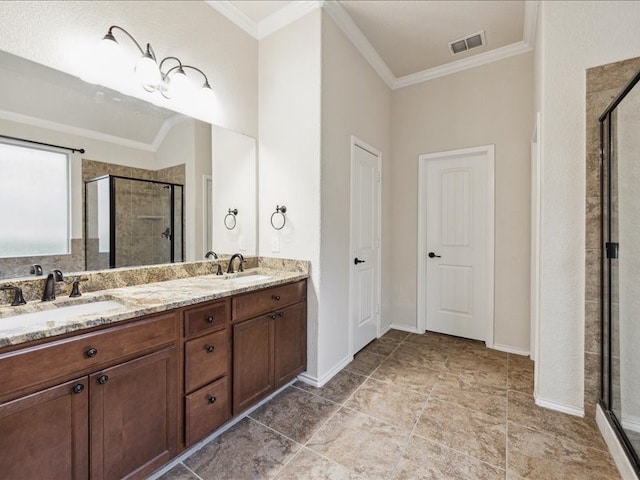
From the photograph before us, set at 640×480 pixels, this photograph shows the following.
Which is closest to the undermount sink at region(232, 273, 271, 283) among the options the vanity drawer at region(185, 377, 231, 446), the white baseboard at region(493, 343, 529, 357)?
the vanity drawer at region(185, 377, 231, 446)

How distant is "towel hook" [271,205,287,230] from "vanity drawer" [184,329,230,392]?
3.33ft

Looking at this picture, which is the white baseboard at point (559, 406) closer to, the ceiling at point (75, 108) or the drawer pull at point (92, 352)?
the drawer pull at point (92, 352)

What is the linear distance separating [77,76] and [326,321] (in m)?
2.22

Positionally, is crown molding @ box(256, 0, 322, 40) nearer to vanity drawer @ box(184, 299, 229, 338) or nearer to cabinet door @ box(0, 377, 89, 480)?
vanity drawer @ box(184, 299, 229, 338)

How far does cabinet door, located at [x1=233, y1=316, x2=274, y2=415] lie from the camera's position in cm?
180

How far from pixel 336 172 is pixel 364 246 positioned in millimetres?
865

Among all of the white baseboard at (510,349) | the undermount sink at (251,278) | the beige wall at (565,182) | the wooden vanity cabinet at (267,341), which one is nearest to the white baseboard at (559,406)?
the beige wall at (565,182)

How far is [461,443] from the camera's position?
5.65ft

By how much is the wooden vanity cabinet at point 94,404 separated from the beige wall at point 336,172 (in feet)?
4.01

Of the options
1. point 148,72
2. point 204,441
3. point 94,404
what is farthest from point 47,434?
point 148,72

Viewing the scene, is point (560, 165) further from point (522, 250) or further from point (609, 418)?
point (609, 418)

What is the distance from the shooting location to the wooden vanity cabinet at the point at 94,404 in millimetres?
1010

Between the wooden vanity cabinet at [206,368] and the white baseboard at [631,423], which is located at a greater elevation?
the wooden vanity cabinet at [206,368]

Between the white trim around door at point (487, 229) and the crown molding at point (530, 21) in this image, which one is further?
the white trim around door at point (487, 229)
